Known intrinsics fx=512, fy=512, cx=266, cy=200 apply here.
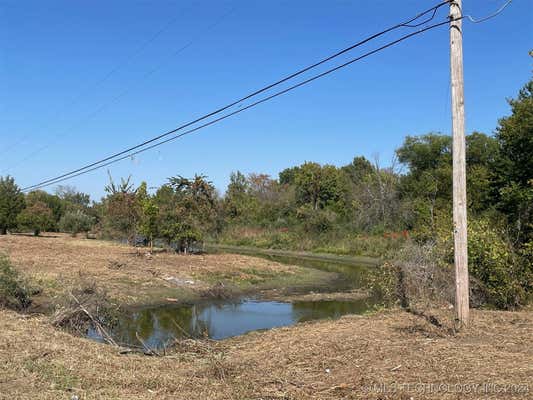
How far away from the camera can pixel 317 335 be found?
32.4 feet

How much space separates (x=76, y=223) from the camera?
60344mm

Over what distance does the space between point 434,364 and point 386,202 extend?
44652mm

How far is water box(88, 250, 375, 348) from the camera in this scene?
14133 mm

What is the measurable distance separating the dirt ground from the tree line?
456 cm

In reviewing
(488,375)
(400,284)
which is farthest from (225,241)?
(488,375)

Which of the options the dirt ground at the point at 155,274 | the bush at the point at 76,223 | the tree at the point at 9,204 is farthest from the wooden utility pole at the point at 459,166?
the bush at the point at 76,223

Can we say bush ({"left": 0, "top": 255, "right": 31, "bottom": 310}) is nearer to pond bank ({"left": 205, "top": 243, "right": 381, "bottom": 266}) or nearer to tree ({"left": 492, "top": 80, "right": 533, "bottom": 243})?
tree ({"left": 492, "top": 80, "right": 533, "bottom": 243})

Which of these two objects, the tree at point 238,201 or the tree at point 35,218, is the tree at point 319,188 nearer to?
the tree at point 238,201

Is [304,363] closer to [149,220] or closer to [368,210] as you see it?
[149,220]

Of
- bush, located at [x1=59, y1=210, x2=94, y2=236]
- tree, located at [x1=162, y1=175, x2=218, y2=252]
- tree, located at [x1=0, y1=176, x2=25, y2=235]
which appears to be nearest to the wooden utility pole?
tree, located at [x1=162, y1=175, x2=218, y2=252]

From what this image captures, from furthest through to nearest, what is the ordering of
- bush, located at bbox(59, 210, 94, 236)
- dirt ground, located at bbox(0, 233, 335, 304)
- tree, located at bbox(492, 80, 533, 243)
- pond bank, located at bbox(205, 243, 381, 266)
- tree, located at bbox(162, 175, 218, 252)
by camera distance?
bush, located at bbox(59, 210, 94, 236) → pond bank, located at bbox(205, 243, 381, 266) → tree, located at bbox(162, 175, 218, 252) → tree, located at bbox(492, 80, 533, 243) → dirt ground, located at bbox(0, 233, 335, 304)

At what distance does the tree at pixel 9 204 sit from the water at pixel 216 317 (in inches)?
1499

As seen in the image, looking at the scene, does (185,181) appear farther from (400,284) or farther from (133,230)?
(400,284)

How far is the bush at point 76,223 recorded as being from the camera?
60.6m
